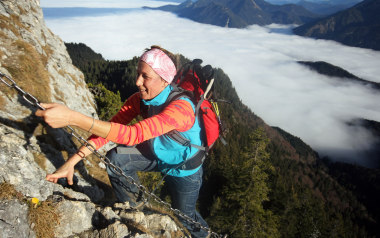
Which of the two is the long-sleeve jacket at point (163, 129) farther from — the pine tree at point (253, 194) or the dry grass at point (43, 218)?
the pine tree at point (253, 194)

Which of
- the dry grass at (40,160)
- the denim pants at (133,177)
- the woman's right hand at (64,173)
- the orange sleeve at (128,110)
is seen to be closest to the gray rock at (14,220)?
the woman's right hand at (64,173)

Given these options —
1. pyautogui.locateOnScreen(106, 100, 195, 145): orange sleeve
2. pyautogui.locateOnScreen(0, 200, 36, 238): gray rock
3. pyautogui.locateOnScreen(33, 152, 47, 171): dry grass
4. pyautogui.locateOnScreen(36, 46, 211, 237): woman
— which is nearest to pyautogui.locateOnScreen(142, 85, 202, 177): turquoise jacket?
pyautogui.locateOnScreen(36, 46, 211, 237): woman

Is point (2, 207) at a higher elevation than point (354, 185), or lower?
higher

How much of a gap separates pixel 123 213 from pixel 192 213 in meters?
1.78

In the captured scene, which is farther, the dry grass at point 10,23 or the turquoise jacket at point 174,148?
the dry grass at point 10,23

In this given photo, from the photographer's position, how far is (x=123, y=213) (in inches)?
189

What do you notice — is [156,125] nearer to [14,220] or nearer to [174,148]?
[174,148]

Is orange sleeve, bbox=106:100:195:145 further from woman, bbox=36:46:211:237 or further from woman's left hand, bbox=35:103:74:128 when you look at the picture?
woman's left hand, bbox=35:103:74:128

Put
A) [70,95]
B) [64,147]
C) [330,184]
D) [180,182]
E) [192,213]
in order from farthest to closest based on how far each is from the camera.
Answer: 1. [330,184]
2. [70,95]
3. [64,147]
4. [192,213]
5. [180,182]

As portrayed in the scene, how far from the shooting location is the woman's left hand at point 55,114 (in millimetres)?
2689

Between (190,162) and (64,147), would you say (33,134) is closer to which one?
(64,147)

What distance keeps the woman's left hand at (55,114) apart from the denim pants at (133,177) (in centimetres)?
214

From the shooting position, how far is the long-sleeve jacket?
328 centimetres

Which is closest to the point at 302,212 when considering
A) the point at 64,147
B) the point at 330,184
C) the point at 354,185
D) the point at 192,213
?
the point at 192,213
